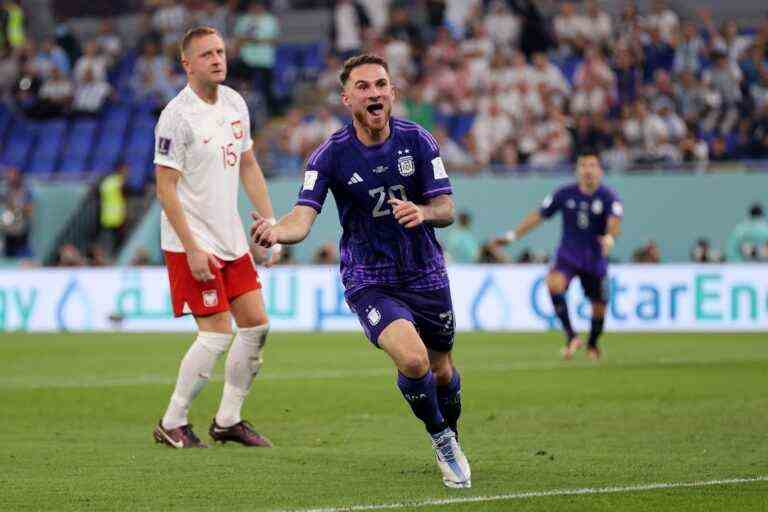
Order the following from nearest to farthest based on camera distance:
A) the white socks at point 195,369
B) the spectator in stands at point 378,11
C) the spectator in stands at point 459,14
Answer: the white socks at point 195,369, the spectator in stands at point 459,14, the spectator in stands at point 378,11

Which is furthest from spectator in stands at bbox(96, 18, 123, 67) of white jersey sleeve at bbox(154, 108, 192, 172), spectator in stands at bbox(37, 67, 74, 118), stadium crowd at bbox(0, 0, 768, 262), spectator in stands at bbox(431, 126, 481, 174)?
white jersey sleeve at bbox(154, 108, 192, 172)

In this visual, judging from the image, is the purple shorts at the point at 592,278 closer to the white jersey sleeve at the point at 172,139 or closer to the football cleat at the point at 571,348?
the football cleat at the point at 571,348

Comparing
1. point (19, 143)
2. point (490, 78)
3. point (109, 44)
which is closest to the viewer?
point (490, 78)

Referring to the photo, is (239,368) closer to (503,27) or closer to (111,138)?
(503,27)

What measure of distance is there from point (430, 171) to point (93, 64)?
77.4 ft

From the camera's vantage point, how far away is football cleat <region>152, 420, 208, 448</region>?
9336 mm

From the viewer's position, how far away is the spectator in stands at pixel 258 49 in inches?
1145

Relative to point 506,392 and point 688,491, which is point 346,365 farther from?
point 688,491

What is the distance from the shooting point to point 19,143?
31578 mm

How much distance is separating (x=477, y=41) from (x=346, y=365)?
38.1ft

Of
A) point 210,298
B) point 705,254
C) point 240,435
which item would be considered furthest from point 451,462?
point 705,254

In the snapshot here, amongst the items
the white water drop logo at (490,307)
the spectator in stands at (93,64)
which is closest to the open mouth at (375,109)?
the white water drop logo at (490,307)

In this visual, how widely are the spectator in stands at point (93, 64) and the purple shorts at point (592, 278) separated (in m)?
15.2

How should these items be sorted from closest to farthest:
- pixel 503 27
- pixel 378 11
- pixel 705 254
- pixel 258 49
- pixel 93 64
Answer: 1. pixel 705 254
2. pixel 503 27
3. pixel 258 49
4. pixel 378 11
5. pixel 93 64
